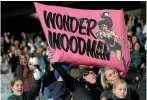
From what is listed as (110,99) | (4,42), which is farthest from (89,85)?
(4,42)

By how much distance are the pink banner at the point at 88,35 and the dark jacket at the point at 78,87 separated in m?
0.73

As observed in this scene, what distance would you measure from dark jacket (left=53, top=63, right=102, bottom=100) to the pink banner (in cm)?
73

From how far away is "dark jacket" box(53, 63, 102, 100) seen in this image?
6.47m

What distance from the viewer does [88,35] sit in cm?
753

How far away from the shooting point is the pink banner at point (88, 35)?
288 inches

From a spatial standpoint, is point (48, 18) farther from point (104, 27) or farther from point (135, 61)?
point (135, 61)

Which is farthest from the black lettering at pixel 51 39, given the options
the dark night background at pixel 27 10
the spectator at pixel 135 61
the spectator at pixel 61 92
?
the dark night background at pixel 27 10

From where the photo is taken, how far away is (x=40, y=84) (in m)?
7.53

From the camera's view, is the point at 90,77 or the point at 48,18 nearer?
the point at 90,77

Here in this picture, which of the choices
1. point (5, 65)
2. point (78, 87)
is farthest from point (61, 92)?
point (5, 65)

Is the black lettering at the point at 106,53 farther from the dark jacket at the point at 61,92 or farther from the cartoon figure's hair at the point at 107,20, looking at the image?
the dark jacket at the point at 61,92

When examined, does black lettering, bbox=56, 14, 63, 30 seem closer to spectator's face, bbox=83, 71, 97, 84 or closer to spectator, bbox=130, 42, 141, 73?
spectator's face, bbox=83, 71, 97, 84

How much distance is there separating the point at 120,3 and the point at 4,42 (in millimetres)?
6499

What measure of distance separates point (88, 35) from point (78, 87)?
4.15 feet
